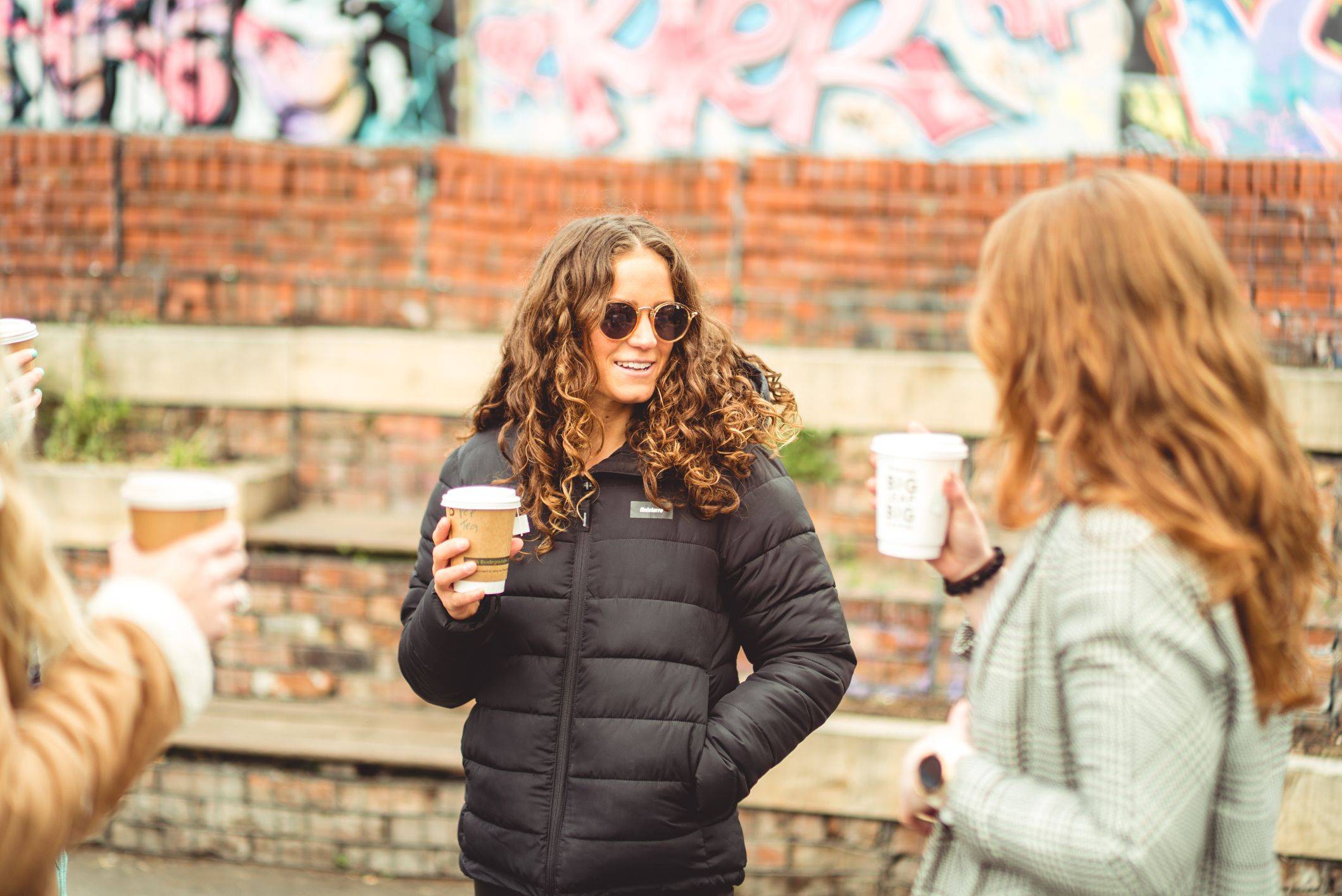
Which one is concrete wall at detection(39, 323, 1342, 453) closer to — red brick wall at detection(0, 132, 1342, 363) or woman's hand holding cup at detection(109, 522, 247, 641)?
red brick wall at detection(0, 132, 1342, 363)

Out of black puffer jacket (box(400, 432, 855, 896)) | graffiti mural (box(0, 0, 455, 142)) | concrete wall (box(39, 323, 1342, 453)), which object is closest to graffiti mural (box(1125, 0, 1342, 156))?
concrete wall (box(39, 323, 1342, 453))

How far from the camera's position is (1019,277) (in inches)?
61.9

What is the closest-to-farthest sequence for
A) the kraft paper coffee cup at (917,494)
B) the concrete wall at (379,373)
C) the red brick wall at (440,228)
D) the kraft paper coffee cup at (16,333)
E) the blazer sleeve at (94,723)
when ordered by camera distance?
1. the blazer sleeve at (94,723)
2. the kraft paper coffee cup at (917,494)
3. the kraft paper coffee cup at (16,333)
4. the concrete wall at (379,373)
5. the red brick wall at (440,228)

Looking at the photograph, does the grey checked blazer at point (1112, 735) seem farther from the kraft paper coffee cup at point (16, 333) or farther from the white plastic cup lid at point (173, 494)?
the kraft paper coffee cup at point (16, 333)

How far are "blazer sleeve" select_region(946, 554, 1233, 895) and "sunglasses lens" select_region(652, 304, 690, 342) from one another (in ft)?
4.02

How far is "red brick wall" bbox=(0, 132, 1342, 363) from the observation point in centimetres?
519

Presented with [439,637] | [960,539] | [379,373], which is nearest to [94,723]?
[439,637]

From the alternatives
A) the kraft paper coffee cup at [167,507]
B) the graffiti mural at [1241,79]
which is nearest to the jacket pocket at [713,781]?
the kraft paper coffee cup at [167,507]

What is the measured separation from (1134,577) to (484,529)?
1153mm

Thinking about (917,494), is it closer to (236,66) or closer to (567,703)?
(567,703)

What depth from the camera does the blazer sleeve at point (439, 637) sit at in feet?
7.39

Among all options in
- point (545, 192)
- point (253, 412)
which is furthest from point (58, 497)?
point (545, 192)

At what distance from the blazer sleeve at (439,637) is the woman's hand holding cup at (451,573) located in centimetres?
4

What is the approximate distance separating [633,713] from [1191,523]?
121 cm
